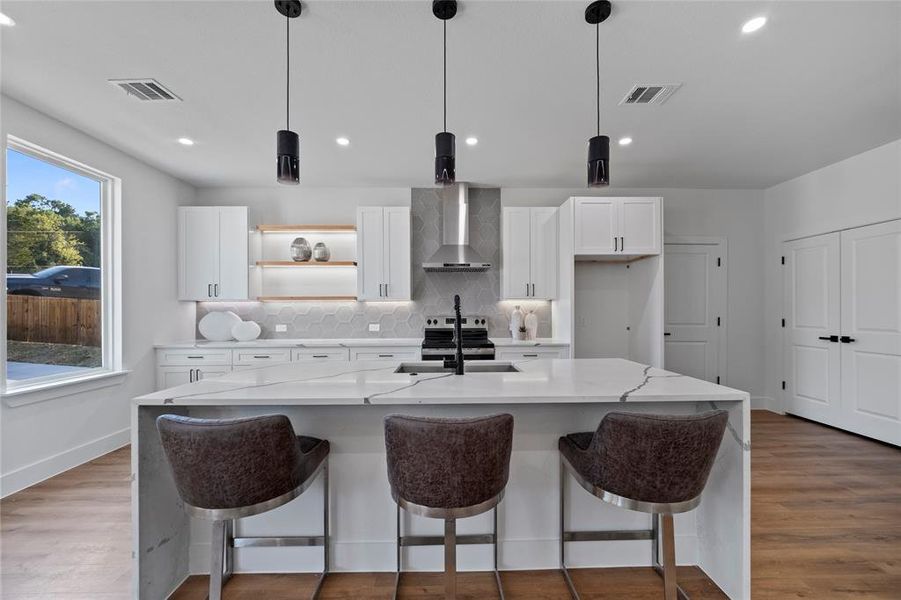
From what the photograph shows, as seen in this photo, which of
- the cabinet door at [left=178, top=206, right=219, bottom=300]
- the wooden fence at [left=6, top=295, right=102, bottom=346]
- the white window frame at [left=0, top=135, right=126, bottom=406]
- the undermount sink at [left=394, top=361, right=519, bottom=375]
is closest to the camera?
the undermount sink at [left=394, top=361, right=519, bottom=375]

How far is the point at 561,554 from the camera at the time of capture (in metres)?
1.91

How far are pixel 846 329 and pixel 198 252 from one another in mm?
6678

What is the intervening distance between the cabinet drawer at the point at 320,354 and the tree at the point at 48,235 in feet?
6.15

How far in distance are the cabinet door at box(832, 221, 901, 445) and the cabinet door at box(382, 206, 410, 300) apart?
14.2 ft

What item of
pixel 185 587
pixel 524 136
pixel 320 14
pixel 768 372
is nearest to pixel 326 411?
pixel 185 587

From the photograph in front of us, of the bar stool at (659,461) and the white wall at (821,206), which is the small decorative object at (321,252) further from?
the white wall at (821,206)

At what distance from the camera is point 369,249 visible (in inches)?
173

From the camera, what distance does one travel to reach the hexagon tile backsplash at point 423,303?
4.68m

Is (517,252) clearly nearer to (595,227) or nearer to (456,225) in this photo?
(456,225)

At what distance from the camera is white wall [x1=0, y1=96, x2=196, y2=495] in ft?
8.85

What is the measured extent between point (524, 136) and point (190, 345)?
12.5 ft

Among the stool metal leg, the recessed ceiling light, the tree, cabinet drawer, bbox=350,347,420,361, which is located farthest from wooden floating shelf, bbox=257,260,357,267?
the recessed ceiling light

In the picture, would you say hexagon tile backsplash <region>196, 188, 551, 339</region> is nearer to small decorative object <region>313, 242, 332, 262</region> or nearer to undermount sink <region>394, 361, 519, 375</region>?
small decorative object <region>313, 242, 332, 262</region>

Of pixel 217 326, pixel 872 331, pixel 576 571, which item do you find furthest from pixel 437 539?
pixel 872 331
